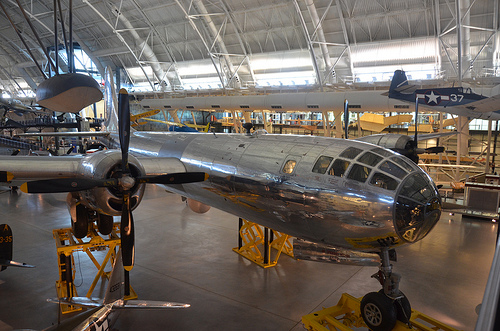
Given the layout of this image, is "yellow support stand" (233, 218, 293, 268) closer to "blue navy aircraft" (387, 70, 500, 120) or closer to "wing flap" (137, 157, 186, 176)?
"wing flap" (137, 157, 186, 176)

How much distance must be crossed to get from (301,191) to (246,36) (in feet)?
101

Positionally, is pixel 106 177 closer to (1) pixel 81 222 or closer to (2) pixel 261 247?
(1) pixel 81 222

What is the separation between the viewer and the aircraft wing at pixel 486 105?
1856cm

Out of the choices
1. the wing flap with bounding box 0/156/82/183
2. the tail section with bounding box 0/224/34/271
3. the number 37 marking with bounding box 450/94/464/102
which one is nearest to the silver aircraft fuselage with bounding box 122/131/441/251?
the wing flap with bounding box 0/156/82/183

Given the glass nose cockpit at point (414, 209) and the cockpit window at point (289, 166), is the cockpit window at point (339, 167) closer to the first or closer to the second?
the cockpit window at point (289, 166)

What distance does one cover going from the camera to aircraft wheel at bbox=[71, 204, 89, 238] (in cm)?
930

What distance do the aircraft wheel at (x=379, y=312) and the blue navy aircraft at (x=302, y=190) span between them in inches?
0.8

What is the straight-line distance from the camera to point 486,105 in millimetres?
19156

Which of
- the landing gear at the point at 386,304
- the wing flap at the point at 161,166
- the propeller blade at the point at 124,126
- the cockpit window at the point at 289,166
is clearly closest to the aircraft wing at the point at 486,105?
the landing gear at the point at 386,304

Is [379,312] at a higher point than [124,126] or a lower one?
lower

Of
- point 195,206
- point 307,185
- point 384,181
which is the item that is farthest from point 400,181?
point 195,206

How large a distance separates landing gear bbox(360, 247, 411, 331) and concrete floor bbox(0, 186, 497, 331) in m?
2.26

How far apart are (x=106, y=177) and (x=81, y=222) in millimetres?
2134

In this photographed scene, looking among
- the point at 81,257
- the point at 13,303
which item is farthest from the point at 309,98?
the point at 13,303
